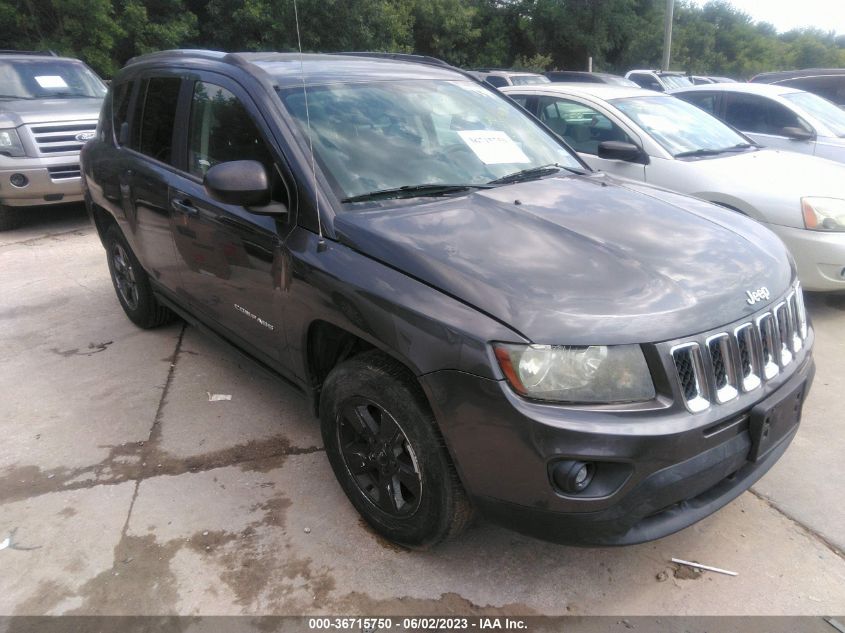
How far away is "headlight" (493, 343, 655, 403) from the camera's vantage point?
1.98 m

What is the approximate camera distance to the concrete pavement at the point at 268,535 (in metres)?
2.39

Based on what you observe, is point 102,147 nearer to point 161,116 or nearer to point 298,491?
point 161,116

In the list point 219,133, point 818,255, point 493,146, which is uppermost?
point 219,133

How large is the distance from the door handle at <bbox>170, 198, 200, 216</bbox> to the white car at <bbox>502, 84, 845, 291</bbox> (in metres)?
2.91

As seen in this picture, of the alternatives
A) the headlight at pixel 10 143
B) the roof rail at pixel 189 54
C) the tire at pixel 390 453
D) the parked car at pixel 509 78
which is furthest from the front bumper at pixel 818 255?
the parked car at pixel 509 78

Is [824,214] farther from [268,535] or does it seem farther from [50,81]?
[50,81]

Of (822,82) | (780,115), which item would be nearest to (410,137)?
(780,115)

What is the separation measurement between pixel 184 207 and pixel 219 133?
46 cm

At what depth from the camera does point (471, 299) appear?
2.08 m

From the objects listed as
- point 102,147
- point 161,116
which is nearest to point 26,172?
point 102,147

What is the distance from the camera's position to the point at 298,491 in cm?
302

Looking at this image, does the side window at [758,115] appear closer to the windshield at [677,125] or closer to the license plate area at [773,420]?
the windshield at [677,125]

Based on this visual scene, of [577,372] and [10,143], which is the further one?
[10,143]

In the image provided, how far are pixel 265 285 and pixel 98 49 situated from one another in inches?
684
